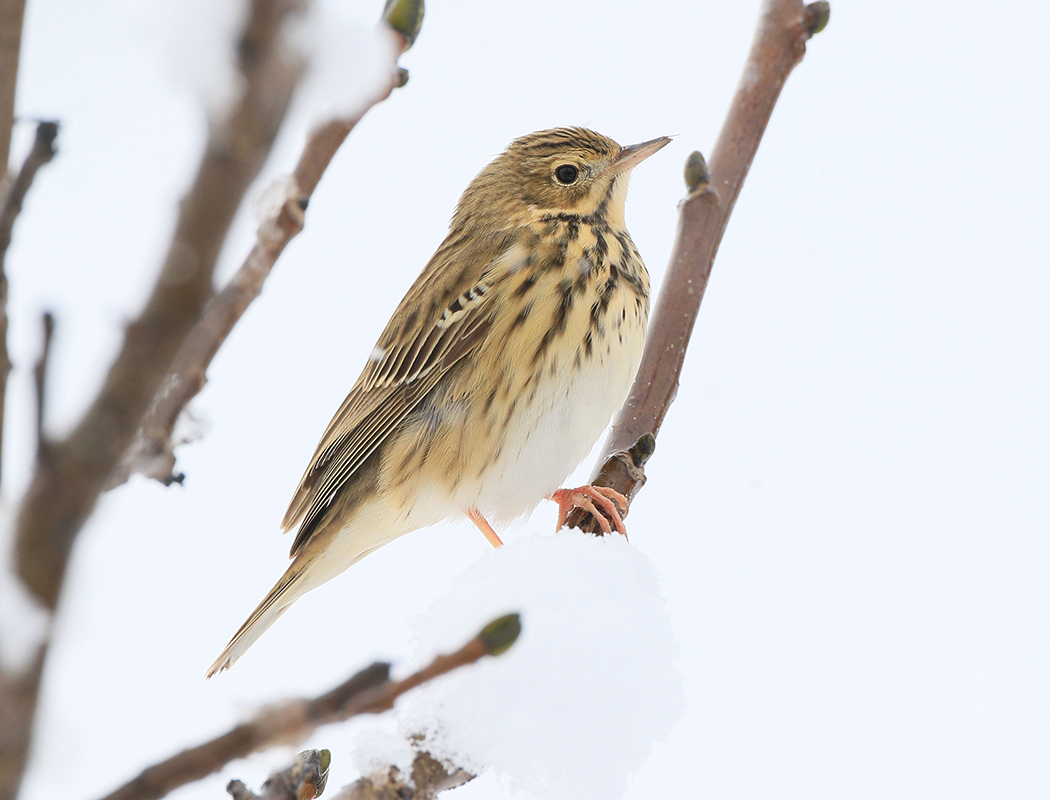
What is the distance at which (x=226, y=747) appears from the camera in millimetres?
951

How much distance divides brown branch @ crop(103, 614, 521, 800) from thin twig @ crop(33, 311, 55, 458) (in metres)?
0.31

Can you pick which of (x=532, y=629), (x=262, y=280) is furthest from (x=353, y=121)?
(x=532, y=629)

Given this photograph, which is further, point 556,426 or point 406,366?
point 406,366

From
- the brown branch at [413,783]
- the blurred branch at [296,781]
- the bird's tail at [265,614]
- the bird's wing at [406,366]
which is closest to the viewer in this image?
the blurred branch at [296,781]

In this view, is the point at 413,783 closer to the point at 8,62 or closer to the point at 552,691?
the point at 552,691

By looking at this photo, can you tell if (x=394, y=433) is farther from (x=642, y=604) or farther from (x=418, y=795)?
(x=418, y=795)

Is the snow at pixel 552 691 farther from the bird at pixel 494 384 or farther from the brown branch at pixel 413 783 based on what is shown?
the bird at pixel 494 384

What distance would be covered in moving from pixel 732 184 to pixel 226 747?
334 cm

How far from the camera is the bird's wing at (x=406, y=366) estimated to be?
4512 millimetres

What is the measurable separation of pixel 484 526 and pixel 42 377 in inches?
150

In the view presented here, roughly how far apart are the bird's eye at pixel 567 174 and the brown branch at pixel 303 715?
410 cm

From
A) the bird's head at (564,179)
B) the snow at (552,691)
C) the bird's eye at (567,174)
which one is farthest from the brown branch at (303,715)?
the bird's eye at (567,174)

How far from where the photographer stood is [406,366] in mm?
4664

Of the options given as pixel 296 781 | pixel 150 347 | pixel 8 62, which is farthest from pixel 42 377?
pixel 296 781
